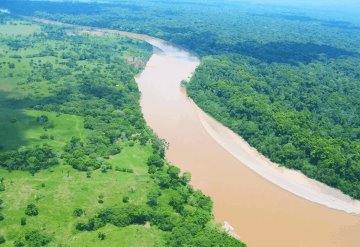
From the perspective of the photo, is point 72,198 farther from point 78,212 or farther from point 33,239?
point 33,239

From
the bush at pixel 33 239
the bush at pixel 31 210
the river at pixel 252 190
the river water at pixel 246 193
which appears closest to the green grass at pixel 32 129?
the river water at pixel 246 193

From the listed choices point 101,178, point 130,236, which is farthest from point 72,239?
point 101,178

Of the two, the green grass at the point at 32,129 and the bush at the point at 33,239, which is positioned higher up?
the bush at the point at 33,239

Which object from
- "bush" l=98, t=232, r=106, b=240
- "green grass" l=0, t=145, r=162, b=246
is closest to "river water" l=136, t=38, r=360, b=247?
"green grass" l=0, t=145, r=162, b=246

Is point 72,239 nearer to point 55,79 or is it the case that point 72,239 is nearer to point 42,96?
point 42,96

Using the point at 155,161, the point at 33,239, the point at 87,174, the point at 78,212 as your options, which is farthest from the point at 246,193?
the point at 33,239

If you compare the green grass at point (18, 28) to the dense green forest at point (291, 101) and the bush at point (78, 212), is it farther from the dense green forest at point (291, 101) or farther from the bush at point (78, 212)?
the bush at point (78, 212)
